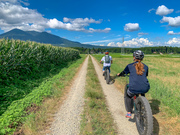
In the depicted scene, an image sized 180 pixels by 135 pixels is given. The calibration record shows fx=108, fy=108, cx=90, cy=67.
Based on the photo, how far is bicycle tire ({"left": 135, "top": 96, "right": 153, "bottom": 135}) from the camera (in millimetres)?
2533

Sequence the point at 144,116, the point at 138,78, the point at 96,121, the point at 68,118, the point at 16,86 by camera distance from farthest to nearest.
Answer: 1. the point at 16,86
2. the point at 68,118
3. the point at 96,121
4. the point at 138,78
5. the point at 144,116

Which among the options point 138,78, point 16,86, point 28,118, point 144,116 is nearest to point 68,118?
point 28,118

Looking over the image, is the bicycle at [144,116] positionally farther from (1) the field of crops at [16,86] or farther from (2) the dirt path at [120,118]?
(1) the field of crops at [16,86]

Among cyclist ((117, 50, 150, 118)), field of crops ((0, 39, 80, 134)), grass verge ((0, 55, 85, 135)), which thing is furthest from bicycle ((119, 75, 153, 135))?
field of crops ((0, 39, 80, 134))

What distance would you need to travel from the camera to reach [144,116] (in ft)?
8.92

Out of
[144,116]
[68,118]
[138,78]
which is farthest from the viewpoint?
[68,118]

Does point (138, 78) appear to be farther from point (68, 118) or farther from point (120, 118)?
point (68, 118)

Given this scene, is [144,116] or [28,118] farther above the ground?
[144,116]

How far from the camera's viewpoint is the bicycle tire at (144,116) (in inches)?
99.7

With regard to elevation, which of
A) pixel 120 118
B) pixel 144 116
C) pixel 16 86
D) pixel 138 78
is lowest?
pixel 120 118

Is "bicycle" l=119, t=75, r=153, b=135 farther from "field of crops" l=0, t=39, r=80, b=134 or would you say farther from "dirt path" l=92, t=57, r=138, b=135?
"field of crops" l=0, t=39, r=80, b=134

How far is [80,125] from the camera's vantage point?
332 cm

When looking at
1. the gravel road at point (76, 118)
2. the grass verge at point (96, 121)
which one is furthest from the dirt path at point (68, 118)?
the grass verge at point (96, 121)

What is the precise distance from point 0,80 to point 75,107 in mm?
4500
